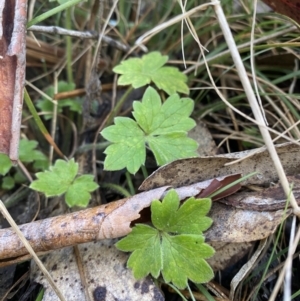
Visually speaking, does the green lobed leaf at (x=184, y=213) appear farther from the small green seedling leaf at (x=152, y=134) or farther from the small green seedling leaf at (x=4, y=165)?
the small green seedling leaf at (x=4, y=165)

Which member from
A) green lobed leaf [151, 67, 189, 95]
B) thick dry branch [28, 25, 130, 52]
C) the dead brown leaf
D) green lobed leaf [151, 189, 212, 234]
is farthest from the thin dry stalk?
thick dry branch [28, 25, 130, 52]

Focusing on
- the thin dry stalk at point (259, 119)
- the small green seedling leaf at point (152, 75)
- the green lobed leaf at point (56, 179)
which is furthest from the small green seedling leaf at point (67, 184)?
the thin dry stalk at point (259, 119)

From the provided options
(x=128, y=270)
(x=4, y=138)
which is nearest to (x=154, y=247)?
(x=128, y=270)

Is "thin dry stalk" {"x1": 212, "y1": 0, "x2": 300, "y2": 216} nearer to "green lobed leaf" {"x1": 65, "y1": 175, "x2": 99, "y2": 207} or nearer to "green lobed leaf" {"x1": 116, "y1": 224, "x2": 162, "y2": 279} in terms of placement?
"green lobed leaf" {"x1": 116, "y1": 224, "x2": 162, "y2": 279}

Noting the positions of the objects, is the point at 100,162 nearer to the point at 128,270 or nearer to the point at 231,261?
the point at 128,270

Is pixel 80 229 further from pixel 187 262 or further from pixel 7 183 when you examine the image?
pixel 7 183

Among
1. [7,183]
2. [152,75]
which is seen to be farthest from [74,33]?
[7,183]
